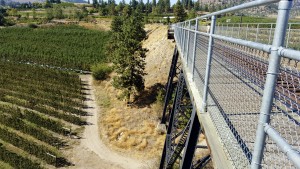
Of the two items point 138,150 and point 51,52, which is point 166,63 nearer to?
point 138,150

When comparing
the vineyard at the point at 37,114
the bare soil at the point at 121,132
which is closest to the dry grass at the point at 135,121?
the bare soil at the point at 121,132

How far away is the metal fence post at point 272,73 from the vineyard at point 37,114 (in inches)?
733

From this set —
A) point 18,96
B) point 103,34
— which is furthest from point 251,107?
point 103,34

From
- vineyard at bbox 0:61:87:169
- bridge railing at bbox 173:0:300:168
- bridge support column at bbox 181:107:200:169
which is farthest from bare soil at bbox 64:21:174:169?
bridge railing at bbox 173:0:300:168

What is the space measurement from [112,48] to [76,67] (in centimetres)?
606

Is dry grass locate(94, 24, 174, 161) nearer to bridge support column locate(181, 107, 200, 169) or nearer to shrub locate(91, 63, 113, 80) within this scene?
shrub locate(91, 63, 113, 80)

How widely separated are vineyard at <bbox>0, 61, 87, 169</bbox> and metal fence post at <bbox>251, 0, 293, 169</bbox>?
61.0 feet

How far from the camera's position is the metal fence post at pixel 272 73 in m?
1.56

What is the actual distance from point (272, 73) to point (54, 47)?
5808cm

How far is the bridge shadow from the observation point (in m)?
26.6

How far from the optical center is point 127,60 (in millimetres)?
25609

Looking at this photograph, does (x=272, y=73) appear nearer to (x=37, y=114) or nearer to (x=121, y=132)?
(x=121, y=132)

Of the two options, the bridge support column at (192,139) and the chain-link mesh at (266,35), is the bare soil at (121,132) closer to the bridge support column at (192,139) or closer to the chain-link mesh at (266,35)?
the chain-link mesh at (266,35)

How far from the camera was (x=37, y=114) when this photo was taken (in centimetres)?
2536
